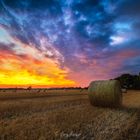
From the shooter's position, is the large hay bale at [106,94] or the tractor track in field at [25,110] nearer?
the tractor track in field at [25,110]

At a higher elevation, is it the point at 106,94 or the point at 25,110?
the point at 106,94

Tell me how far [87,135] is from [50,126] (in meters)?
1.90

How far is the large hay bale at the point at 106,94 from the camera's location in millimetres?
16312

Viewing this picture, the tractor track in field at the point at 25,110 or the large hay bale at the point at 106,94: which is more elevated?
the large hay bale at the point at 106,94

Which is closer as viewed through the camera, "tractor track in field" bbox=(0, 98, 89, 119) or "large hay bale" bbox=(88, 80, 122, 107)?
"tractor track in field" bbox=(0, 98, 89, 119)

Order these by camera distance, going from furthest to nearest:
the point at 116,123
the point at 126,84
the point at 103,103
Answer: the point at 126,84
the point at 103,103
the point at 116,123

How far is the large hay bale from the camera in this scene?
1631 cm

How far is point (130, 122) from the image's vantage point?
401 inches

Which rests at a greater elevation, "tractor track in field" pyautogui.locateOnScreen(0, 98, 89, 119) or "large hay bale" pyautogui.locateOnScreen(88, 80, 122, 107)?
"large hay bale" pyautogui.locateOnScreen(88, 80, 122, 107)

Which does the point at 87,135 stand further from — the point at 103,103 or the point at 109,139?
the point at 103,103

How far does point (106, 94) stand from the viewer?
16469 mm

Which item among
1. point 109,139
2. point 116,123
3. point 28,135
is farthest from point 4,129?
point 116,123

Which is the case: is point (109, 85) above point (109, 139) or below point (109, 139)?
above

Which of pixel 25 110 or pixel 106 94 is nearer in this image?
pixel 25 110
